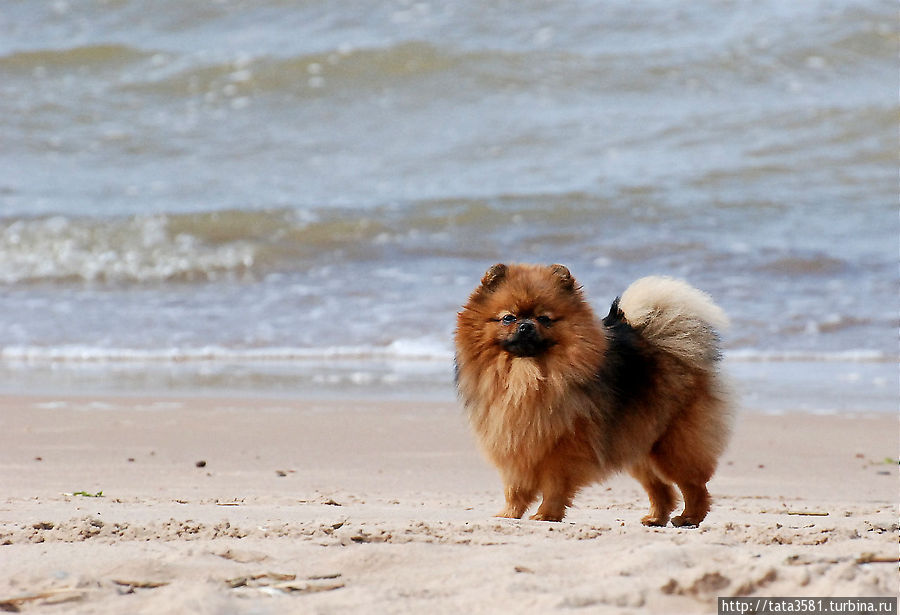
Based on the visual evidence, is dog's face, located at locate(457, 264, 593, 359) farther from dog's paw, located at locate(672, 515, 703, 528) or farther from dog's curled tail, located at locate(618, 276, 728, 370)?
dog's paw, located at locate(672, 515, 703, 528)

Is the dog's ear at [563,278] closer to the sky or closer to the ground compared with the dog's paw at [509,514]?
closer to the sky

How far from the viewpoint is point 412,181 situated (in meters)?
14.9

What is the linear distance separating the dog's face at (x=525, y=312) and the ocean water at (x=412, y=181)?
3.09 m

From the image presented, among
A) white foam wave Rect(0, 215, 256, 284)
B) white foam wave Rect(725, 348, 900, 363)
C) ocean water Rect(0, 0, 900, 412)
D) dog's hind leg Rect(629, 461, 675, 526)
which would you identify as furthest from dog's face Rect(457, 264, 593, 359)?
white foam wave Rect(0, 215, 256, 284)

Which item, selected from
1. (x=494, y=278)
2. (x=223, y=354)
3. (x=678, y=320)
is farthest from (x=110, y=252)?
(x=678, y=320)

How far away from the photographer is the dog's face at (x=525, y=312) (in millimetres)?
3881

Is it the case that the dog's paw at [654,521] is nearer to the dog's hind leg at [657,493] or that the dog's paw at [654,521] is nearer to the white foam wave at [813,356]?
the dog's hind leg at [657,493]

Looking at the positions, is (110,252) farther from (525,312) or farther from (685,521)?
(685,521)

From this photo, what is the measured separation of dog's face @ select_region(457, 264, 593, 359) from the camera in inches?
153

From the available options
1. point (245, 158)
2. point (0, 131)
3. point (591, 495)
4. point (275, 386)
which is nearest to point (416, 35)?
point (245, 158)

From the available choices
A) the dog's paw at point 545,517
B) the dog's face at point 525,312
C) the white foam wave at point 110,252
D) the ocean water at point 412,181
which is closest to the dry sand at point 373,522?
the dog's paw at point 545,517

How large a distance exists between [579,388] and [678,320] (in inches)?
22.0

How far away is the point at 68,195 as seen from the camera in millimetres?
14203

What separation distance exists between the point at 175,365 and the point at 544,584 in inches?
239
